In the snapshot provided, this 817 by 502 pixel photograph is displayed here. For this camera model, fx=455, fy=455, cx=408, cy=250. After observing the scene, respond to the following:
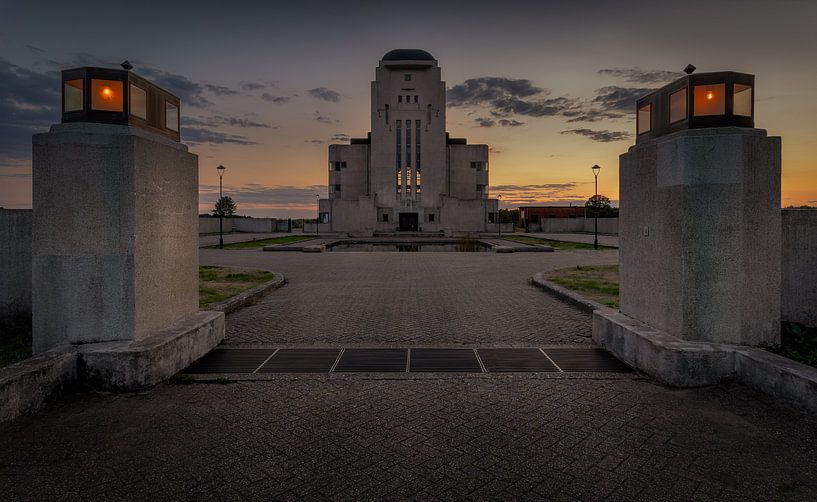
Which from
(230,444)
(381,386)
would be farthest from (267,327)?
(230,444)

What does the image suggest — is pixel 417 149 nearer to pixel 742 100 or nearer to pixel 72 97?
pixel 742 100

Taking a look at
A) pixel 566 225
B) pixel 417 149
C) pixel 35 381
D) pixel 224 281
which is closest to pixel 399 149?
pixel 417 149

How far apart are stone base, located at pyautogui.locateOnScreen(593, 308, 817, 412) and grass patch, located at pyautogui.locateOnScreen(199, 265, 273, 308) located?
791 centimetres

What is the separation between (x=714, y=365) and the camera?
494 centimetres

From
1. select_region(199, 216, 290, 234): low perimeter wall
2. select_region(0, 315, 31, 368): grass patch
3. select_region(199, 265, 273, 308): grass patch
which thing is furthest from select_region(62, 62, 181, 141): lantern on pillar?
select_region(199, 216, 290, 234): low perimeter wall

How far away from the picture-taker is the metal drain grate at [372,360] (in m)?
5.75

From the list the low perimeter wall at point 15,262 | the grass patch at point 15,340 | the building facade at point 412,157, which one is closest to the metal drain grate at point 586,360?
the grass patch at point 15,340

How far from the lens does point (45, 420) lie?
4.18 metres

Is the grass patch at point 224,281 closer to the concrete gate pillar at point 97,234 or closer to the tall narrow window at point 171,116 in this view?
the concrete gate pillar at point 97,234

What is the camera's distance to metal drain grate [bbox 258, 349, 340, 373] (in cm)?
572

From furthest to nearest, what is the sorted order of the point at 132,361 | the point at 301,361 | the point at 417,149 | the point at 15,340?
the point at 417,149 → the point at 15,340 → the point at 301,361 → the point at 132,361

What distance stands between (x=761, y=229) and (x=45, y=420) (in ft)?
24.9

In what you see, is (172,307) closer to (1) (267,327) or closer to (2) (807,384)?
(1) (267,327)

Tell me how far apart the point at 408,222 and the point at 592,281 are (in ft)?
187
